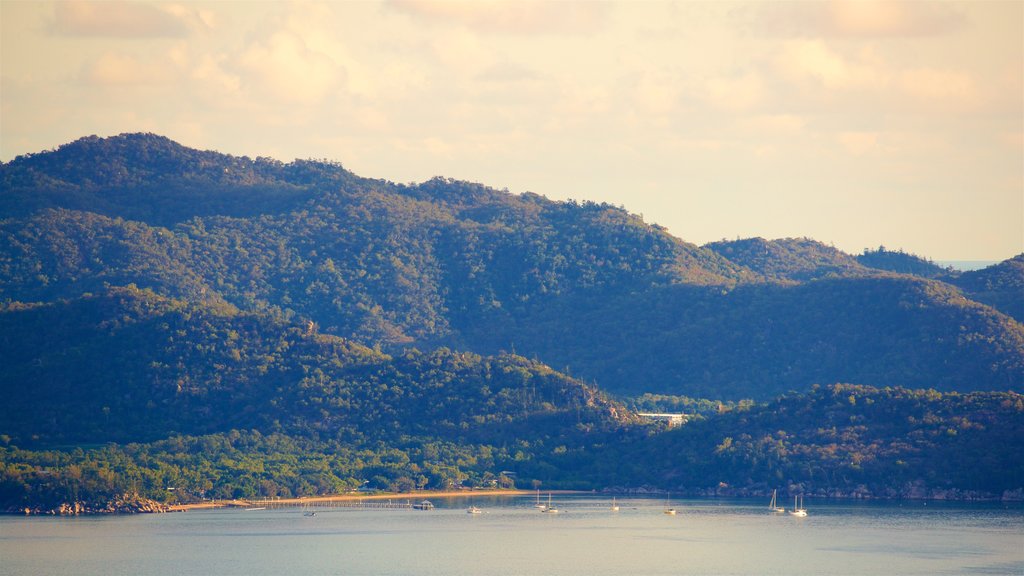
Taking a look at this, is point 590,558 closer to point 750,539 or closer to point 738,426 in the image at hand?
point 750,539

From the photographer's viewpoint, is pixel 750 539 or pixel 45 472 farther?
pixel 45 472

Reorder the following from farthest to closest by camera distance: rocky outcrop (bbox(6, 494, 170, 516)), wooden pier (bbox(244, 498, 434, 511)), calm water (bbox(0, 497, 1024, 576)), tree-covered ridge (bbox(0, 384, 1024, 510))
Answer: tree-covered ridge (bbox(0, 384, 1024, 510)) < wooden pier (bbox(244, 498, 434, 511)) < rocky outcrop (bbox(6, 494, 170, 516)) < calm water (bbox(0, 497, 1024, 576))

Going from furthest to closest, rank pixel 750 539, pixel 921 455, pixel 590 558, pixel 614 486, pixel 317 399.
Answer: pixel 317 399 → pixel 614 486 → pixel 921 455 → pixel 750 539 → pixel 590 558

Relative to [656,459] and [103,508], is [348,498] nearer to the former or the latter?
[103,508]

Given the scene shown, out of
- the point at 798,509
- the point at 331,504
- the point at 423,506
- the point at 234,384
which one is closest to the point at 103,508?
the point at 331,504

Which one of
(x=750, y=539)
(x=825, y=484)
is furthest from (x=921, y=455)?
(x=750, y=539)

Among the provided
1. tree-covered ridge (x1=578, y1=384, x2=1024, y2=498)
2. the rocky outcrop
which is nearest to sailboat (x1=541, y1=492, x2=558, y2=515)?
tree-covered ridge (x1=578, y1=384, x2=1024, y2=498)

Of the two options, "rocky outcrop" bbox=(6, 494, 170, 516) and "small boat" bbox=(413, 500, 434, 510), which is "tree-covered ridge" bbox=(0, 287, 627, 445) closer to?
"small boat" bbox=(413, 500, 434, 510)
